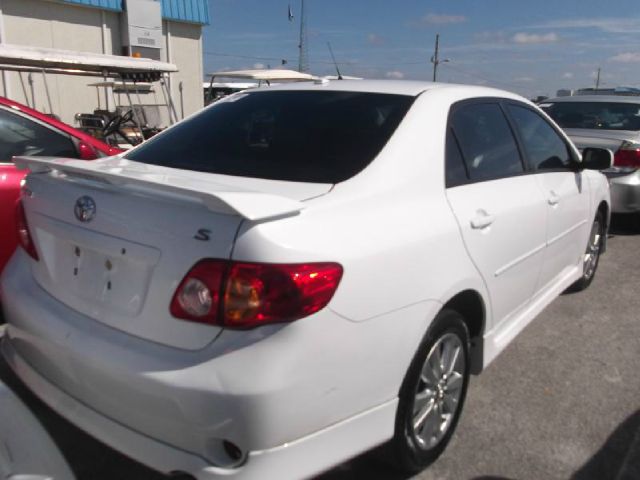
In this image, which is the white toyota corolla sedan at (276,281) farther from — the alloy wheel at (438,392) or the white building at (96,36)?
the white building at (96,36)

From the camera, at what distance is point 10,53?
19.4ft

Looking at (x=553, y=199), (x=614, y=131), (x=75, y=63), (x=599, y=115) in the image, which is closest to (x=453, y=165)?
(x=553, y=199)

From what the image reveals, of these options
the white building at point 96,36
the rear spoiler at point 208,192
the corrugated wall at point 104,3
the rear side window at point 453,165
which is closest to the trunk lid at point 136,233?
the rear spoiler at point 208,192

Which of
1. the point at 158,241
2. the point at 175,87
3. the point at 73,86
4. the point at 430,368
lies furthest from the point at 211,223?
the point at 175,87

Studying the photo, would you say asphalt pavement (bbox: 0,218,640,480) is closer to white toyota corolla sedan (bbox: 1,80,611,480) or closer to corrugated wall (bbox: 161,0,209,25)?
white toyota corolla sedan (bbox: 1,80,611,480)

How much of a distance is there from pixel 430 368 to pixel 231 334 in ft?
3.27

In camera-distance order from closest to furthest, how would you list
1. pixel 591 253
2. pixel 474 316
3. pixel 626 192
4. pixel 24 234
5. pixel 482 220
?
pixel 24 234 < pixel 482 220 < pixel 474 316 < pixel 591 253 < pixel 626 192

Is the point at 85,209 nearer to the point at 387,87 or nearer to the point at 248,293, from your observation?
the point at 248,293

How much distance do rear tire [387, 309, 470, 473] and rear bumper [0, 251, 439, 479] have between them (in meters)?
0.12

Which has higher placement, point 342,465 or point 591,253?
point 591,253

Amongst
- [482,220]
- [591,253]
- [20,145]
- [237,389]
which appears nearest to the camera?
[237,389]

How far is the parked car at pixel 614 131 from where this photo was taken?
6664mm

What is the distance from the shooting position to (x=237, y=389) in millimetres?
1744

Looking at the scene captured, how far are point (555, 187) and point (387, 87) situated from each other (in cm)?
134
